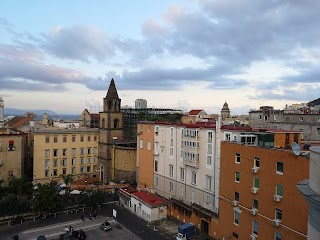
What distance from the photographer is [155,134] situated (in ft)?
163

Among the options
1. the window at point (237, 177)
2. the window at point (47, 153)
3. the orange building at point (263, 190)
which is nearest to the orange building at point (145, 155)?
the orange building at point (263, 190)

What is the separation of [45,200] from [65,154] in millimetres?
22074

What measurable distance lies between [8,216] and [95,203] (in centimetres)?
1138

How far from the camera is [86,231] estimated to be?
38.9m

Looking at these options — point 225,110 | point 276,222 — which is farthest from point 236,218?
Answer: point 225,110

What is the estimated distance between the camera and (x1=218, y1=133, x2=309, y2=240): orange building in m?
26.1

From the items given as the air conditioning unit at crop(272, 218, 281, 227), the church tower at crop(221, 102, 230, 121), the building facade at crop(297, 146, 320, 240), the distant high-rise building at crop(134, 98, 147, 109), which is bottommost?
the air conditioning unit at crop(272, 218, 281, 227)

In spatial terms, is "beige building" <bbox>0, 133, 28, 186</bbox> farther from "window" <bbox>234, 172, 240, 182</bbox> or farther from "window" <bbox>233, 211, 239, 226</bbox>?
"window" <bbox>234, 172, 240, 182</bbox>

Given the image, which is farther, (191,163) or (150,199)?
(150,199)

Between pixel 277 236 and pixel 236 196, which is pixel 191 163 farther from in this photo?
pixel 277 236

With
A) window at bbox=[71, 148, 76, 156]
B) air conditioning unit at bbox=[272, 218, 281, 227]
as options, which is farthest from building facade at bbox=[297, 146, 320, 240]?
window at bbox=[71, 148, 76, 156]

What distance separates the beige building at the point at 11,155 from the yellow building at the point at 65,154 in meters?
2.64

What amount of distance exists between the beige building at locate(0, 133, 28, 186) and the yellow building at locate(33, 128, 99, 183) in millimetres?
2644

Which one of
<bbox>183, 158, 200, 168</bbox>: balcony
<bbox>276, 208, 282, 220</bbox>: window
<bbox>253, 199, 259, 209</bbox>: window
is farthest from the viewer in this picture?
<bbox>183, 158, 200, 168</bbox>: balcony
